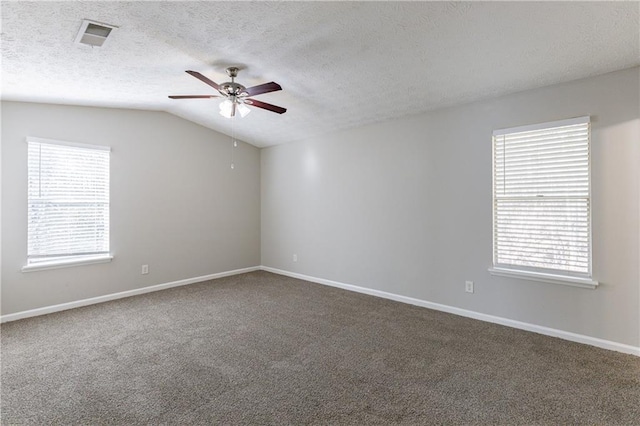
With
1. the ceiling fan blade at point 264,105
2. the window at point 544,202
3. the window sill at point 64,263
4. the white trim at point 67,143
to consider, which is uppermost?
the ceiling fan blade at point 264,105

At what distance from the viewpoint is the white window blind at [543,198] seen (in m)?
3.03

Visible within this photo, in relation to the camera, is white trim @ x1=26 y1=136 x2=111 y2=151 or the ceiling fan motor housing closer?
the ceiling fan motor housing

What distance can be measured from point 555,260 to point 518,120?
4.80 feet

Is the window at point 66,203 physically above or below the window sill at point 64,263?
above

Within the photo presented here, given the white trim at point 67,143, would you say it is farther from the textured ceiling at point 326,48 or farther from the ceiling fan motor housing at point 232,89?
the ceiling fan motor housing at point 232,89

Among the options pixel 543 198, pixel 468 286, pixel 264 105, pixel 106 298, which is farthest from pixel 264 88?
pixel 106 298

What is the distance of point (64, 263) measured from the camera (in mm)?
4027

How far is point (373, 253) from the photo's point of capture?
182 inches

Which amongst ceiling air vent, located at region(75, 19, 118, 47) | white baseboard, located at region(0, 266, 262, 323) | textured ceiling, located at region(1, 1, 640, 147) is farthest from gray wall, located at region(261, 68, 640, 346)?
ceiling air vent, located at region(75, 19, 118, 47)

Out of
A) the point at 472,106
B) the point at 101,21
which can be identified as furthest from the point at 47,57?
the point at 472,106

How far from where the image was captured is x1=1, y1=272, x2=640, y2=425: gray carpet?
2.01 meters

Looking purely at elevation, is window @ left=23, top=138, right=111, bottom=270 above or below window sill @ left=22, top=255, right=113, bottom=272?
above

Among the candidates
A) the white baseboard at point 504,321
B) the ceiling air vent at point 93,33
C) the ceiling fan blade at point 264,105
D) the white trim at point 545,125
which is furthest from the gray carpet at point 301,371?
the ceiling air vent at point 93,33

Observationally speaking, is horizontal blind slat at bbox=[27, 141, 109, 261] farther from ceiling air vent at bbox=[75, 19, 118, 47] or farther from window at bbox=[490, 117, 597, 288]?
window at bbox=[490, 117, 597, 288]
